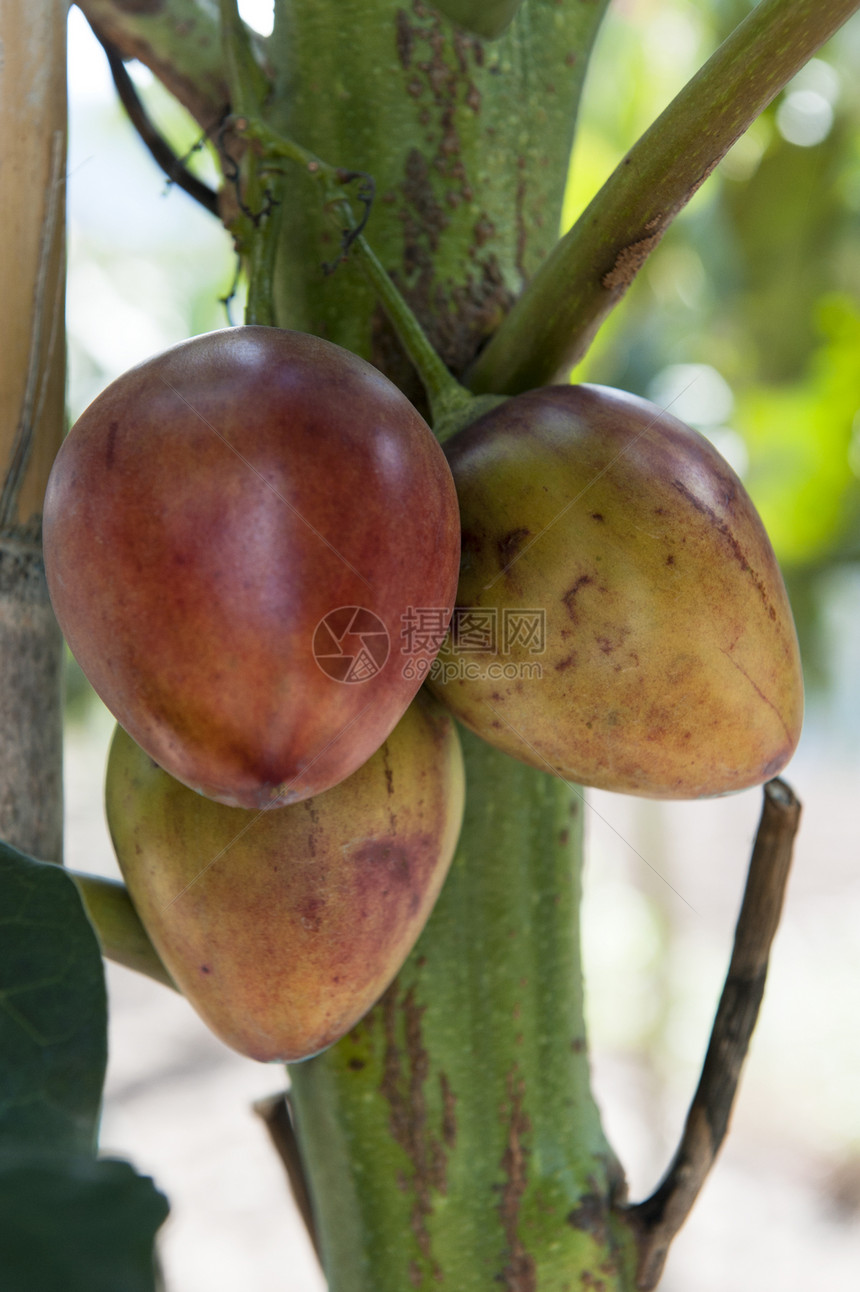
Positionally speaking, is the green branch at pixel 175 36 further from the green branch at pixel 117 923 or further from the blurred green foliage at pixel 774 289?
the blurred green foliage at pixel 774 289

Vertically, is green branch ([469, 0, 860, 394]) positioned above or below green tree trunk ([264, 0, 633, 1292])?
above

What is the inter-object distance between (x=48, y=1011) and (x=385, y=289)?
326mm

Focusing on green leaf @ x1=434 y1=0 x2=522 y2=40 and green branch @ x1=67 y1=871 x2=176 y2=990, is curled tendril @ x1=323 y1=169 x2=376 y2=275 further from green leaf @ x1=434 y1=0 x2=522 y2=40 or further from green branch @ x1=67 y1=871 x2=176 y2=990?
green branch @ x1=67 y1=871 x2=176 y2=990

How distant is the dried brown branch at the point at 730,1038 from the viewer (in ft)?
1.80

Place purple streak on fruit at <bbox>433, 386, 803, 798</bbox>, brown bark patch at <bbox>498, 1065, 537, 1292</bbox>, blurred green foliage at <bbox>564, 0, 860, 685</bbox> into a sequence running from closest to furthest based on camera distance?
purple streak on fruit at <bbox>433, 386, 803, 798</bbox> → brown bark patch at <bbox>498, 1065, 537, 1292</bbox> → blurred green foliage at <bbox>564, 0, 860, 685</bbox>

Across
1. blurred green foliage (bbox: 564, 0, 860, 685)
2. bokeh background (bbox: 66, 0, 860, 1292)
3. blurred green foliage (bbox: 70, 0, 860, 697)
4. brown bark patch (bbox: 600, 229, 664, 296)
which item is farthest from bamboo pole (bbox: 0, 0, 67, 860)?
blurred green foliage (bbox: 564, 0, 860, 685)

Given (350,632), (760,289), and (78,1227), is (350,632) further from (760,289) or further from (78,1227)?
(760,289)

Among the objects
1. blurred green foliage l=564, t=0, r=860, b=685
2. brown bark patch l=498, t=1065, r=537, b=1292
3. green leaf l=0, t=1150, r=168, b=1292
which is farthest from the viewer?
blurred green foliage l=564, t=0, r=860, b=685

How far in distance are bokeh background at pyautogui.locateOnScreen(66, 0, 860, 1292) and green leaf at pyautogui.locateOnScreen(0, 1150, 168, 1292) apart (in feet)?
3.05

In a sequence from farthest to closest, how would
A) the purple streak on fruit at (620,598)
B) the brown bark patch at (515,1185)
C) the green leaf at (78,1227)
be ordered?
the brown bark patch at (515,1185)
the purple streak on fruit at (620,598)
the green leaf at (78,1227)

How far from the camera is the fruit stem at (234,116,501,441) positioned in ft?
1.52

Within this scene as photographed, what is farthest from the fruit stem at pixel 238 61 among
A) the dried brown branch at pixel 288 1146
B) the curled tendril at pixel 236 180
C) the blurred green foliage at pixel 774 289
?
the blurred green foliage at pixel 774 289

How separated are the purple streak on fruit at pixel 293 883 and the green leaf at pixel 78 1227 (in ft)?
0.44

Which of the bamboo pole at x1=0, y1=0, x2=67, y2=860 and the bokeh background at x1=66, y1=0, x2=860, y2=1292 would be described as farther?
the bokeh background at x1=66, y1=0, x2=860, y2=1292
